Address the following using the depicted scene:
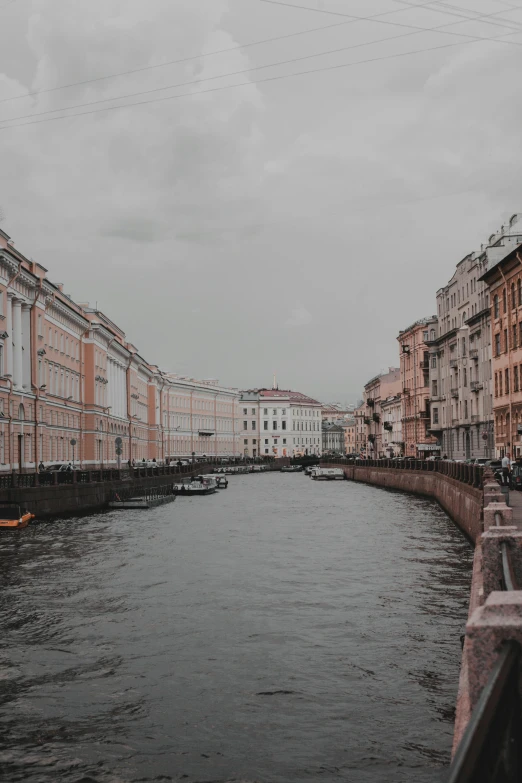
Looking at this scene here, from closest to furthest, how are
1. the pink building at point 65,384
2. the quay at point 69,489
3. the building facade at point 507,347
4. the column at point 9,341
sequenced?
1. the quay at point 69,489
2. the building facade at point 507,347
3. the column at point 9,341
4. the pink building at point 65,384

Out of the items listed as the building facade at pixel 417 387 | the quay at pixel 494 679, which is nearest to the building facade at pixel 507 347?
the building facade at pixel 417 387

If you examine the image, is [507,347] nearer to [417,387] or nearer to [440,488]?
[440,488]

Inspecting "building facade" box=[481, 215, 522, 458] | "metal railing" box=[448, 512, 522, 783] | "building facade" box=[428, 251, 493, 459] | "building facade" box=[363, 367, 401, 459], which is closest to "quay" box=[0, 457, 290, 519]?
"building facade" box=[481, 215, 522, 458]

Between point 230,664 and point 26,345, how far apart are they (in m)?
46.8

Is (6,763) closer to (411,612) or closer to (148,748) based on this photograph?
(148,748)

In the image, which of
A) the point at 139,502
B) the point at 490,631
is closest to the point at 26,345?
the point at 139,502

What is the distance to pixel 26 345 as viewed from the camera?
57.0m

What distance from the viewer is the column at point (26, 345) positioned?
56.5 m

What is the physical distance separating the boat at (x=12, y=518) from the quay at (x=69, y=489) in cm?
133

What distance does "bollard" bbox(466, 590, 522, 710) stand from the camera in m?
4.54

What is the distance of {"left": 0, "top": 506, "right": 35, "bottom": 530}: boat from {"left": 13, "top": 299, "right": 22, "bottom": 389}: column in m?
19.4

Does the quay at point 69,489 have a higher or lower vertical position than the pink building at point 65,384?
lower

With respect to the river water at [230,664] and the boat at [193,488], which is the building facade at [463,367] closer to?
the boat at [193,488]

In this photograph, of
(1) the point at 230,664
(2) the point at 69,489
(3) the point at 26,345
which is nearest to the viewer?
(1) the point at 230,664
